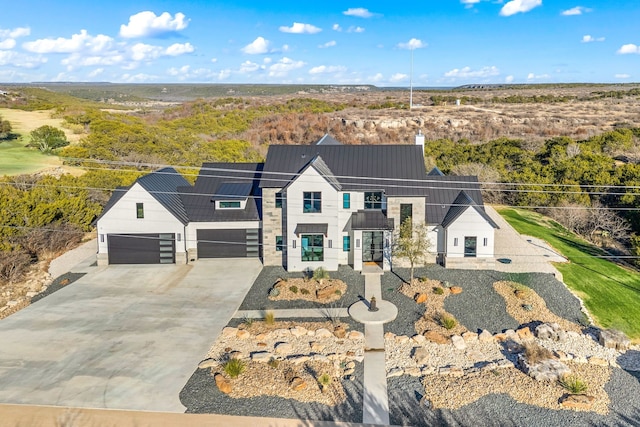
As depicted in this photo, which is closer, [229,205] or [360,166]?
[360,166]

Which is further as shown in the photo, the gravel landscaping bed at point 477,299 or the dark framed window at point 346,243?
the dark framed window at point 346,243

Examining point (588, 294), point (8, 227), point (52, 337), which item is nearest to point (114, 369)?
point (52, 337)

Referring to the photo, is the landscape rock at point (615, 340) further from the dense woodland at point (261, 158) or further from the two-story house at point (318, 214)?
the dense woodland at point (261, 158)

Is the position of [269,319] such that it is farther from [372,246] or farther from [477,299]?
[477,299]

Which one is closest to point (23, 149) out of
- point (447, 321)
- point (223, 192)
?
point (223, 192)

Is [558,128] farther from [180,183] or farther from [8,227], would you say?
[8,227]

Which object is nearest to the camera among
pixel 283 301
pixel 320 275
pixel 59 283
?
pixel 283 301

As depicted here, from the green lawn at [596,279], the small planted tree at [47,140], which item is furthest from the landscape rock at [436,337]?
the small planted tree at [47,140]
